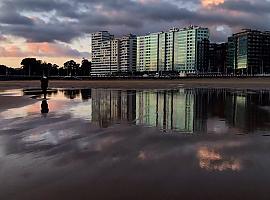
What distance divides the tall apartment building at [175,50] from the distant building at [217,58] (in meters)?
3.12

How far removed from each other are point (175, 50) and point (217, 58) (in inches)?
784

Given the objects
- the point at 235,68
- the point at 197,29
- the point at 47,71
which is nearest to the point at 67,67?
the point at 47,71

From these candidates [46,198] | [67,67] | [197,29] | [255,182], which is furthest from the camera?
[67,67]

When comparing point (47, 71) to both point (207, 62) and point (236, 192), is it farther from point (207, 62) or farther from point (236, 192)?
point (236, 192)

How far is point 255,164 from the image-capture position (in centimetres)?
710

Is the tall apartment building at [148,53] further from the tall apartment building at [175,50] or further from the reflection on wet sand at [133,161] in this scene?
the reflection on wet sand at [133,161]

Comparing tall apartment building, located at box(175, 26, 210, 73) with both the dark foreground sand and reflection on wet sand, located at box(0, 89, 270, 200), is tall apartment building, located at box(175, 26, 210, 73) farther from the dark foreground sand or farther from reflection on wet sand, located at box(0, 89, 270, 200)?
reflection on wet sand, located at box(0, 89, 270, 200)

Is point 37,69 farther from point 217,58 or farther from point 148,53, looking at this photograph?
point 217,58

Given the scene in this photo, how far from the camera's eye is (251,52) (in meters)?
142

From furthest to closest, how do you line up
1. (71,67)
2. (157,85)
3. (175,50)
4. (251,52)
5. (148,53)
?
1. (71,67)
2. (148,53)
3. (175,50)
4. (251,52)
5. (157,85)

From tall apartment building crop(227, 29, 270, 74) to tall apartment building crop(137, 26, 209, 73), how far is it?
16703mm

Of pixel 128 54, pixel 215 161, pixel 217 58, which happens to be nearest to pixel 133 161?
pixel 215 161

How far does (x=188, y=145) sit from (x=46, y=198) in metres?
4.52

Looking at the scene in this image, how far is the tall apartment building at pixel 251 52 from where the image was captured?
14115 cm
